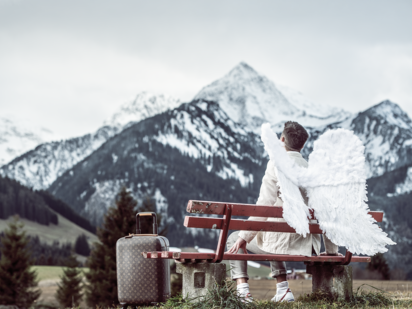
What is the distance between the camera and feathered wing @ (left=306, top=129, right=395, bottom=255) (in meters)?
5.46

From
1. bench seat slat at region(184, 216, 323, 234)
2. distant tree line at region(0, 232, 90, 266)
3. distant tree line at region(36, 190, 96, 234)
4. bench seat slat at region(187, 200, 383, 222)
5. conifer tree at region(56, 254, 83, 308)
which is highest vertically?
distant tree line at region(36, 190, 96, 234)

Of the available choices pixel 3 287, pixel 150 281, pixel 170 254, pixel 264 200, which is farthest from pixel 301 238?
pixel 3 287

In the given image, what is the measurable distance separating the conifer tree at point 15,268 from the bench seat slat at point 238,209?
5728 centimetres

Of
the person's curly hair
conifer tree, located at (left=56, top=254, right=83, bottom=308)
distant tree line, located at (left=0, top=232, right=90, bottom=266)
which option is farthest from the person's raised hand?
distant tree line, located at (left=0, top=232, right=90, bottom=266)

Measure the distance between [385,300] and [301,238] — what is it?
4.82ft

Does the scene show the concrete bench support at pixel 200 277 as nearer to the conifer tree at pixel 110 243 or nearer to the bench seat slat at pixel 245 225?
the bench seat slat at pixel 245 225

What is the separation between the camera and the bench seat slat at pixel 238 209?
15.5 feet

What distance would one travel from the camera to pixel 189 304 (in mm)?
5152

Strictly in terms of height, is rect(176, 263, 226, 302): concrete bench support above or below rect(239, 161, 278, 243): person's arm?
below

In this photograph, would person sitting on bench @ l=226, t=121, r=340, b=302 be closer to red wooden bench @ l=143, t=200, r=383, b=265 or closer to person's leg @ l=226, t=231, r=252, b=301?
person's leg @ l=226, t=231, r=252, b=301

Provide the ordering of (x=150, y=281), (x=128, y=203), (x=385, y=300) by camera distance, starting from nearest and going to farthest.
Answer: (x=385, y=300), (x=150, y=281), (x=128, y=203)

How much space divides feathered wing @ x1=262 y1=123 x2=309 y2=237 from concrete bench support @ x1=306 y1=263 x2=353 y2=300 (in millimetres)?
1380

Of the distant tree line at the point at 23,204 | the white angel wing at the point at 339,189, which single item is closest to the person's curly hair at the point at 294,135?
the white angel wing at the point at 339,189

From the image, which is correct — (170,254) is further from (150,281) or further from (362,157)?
(362,157)
